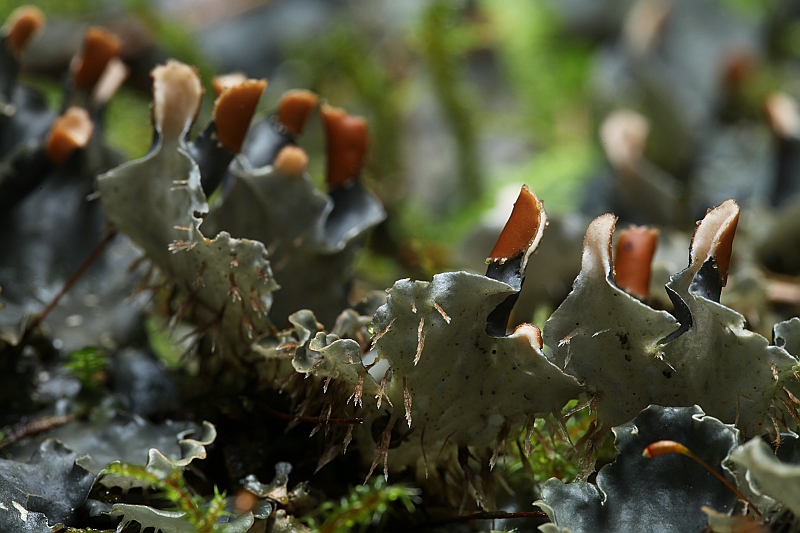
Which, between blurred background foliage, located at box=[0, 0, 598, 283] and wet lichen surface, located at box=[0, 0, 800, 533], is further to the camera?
blurred background foliage, located at box=[0, 0, 598, 283]

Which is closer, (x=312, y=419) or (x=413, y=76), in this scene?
(x=312, y=419)

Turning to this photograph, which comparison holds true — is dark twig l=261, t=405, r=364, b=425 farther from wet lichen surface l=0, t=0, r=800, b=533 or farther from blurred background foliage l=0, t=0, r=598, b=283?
blurred background foliage l=0, t=0, r=598, b=283

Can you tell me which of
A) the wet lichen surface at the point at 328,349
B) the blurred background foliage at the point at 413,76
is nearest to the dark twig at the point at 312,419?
the wet lichen surface at the point at 328,349

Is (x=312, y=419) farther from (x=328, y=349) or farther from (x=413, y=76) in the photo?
(x=413, y=76)

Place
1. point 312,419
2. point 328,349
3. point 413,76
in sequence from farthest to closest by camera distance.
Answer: point 413,76
point 312,419
point 328,349

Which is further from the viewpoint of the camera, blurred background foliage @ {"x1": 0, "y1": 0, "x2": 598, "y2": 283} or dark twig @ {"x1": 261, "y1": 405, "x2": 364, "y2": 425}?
blurred background foliage @ {"x1": 0, "y1": 0, "x2": 598, "y2": 283}

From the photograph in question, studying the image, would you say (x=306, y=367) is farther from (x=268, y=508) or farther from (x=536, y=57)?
(x=536, y=57)

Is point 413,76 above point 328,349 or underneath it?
underneath

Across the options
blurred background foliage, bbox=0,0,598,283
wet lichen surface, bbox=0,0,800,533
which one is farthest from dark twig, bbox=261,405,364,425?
blurred background foliage, bbox=0,0,598,283

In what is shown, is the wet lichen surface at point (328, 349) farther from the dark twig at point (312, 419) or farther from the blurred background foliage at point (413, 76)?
the blurred background foliage at point (413, 76)

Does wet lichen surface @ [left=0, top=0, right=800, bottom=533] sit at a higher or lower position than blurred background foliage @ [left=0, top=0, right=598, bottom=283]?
higher

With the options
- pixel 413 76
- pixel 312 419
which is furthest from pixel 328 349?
pixel 413 76

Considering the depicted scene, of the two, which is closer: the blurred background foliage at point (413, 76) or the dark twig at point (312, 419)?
the dark twig at point (312, 419)
